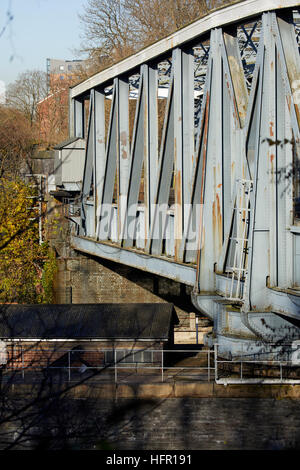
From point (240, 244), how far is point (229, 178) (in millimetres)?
1814

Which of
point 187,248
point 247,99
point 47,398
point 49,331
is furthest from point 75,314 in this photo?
point 247,99

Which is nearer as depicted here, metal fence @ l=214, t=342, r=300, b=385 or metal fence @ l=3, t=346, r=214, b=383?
metal fence @ l=214, t=342, r=300, b=385

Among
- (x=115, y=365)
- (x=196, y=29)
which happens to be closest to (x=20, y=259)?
(x=115, y=365)

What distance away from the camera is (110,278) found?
3331 cm

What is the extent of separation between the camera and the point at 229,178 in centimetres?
1812

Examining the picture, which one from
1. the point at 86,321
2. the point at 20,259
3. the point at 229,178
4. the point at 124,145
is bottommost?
the point at 86,321

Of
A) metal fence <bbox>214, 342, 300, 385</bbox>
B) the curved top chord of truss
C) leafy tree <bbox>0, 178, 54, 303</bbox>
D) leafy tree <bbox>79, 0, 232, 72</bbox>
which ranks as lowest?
metal fence <bbox>214, 342, 300, 385</bbox>

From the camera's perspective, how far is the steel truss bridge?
15.3 m

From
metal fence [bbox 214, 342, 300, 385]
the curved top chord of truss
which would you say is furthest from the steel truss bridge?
metal fence [bbox 214, 342, 300, 385]

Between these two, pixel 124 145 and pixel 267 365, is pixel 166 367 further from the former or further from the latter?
pixel 124 145

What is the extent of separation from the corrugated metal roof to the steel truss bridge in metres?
1.56

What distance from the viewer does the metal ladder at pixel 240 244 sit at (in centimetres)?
1673

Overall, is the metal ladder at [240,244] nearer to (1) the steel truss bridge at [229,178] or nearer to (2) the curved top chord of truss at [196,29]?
(1) the steel truss bridge at [229,178]

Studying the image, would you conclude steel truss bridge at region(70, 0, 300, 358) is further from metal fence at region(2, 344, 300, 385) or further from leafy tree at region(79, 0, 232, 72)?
leafy tree at region(79, 0, 232, 72)
